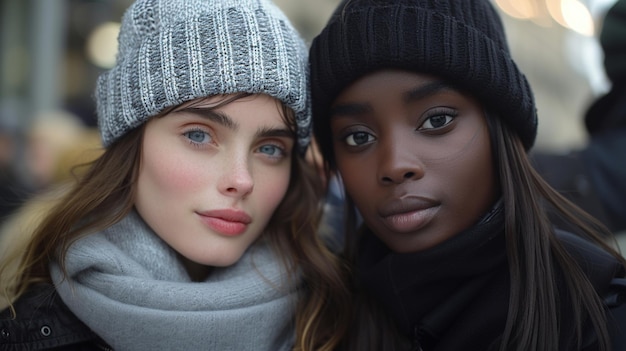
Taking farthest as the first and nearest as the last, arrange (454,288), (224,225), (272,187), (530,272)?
(272,187)
(224,225)
(454,288)
(530,272)

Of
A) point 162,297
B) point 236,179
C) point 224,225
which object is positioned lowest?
point 162,297

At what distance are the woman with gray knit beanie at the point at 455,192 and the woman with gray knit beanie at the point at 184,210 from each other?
23cm

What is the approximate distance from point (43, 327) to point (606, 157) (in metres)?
2.28

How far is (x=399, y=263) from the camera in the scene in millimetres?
1684

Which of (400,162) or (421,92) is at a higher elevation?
(421,92)

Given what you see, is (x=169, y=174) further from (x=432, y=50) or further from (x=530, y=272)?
(x=530, y=272)

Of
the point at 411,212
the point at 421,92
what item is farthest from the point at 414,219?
the point at 421,92

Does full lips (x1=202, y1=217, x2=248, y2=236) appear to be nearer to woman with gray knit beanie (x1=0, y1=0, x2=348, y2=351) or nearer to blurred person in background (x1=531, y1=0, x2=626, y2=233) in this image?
woman with gray knit beanie (x1=0, y1=0, x2=348, y2=351)

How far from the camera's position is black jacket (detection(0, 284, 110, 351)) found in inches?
68.5

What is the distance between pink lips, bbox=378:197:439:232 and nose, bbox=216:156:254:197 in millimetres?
402

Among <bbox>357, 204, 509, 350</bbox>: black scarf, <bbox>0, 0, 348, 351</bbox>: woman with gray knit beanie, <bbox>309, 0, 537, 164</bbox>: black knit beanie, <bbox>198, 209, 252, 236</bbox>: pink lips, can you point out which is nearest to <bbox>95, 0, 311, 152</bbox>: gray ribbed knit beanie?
<bbox>0, 0, 348, 351</bbox>: woman with gray knit beanie

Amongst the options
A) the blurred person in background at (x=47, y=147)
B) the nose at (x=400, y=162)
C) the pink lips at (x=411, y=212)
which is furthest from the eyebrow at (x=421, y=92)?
the blurred person in background at (x=47, y=147)

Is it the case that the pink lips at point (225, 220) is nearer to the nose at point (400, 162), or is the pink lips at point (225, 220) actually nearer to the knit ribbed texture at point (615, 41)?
the nose at point (400, 162)

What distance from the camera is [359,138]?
69.0 inches
